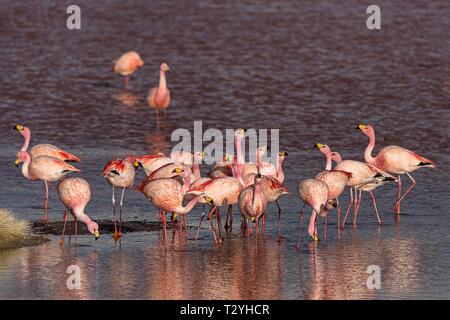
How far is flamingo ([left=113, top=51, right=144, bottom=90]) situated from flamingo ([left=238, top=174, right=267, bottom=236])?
1193cm

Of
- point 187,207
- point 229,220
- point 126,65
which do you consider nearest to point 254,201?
point 187,207

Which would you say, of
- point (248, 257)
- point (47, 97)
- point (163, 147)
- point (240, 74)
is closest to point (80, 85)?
point (47, 97)

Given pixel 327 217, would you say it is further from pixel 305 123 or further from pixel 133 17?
pixel 133 17

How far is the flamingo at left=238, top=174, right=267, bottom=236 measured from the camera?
41.2 ft

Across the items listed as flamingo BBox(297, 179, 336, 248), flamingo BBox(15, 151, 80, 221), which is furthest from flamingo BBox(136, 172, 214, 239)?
flamingo BBox(15, 151, 80, 221)

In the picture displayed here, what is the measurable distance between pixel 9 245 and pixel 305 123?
898 cm

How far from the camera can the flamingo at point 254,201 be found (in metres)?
12.5

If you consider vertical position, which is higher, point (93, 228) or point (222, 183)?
point (222, 183)

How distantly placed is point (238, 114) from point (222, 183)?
8133mm

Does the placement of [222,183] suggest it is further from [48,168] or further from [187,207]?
[48,168]

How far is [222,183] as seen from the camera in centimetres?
1303

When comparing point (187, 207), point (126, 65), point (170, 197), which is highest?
point (126, 65)

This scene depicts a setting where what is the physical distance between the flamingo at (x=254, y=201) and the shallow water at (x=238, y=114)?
38 centimetres

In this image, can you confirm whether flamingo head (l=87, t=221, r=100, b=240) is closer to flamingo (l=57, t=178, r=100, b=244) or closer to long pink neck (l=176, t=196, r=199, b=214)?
flamingo (l=57, t=178, r=100, b=244)
